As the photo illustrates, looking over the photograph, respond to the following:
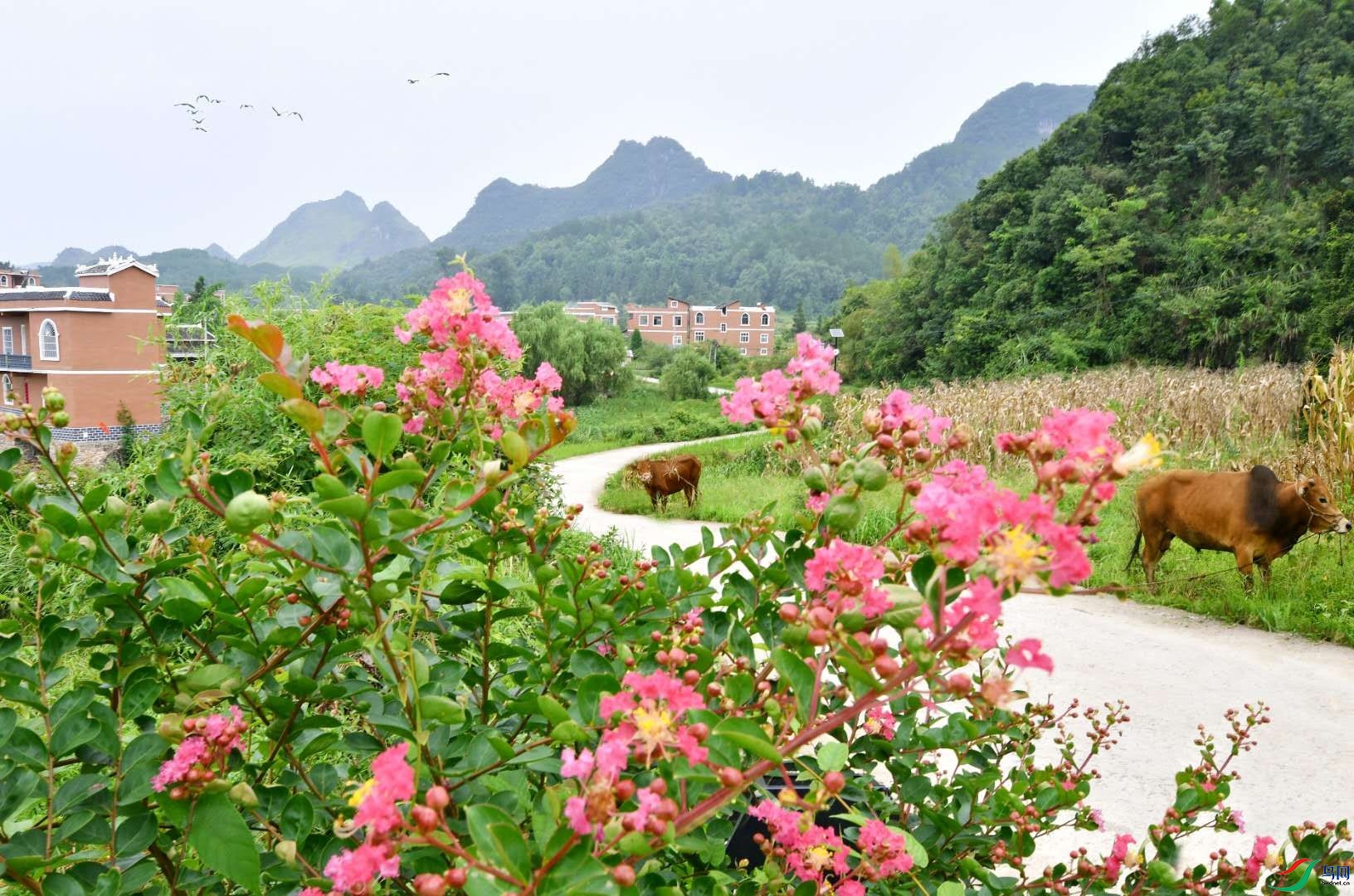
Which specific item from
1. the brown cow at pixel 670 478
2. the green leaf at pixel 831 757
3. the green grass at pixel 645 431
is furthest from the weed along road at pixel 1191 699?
the green grass at pixel 645 431

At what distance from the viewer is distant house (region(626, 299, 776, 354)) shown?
71312mm

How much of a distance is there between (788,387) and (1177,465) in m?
9.33

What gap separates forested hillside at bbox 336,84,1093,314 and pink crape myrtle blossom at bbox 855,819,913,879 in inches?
3496

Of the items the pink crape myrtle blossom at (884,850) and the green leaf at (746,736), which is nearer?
the green leaf at (746,736)

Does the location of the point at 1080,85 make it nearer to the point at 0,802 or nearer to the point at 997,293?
the point at 997,293

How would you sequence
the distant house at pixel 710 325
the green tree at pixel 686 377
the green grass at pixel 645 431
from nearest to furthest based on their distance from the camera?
the green grass at pixel 645 431
the green tree at pixel 686 377
the distant house at pixel 710 325

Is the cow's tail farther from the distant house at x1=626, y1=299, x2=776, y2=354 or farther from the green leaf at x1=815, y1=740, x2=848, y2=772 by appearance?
the distant house at x1=626, y1=299, x2=776, y2=354

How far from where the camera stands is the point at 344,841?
837 mm

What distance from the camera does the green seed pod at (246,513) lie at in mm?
647

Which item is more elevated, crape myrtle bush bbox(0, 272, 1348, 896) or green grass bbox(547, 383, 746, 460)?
crape myrtle bush bbox(0, 272, 1348, 896)

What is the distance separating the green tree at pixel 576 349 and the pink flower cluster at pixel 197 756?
2709 centimetres

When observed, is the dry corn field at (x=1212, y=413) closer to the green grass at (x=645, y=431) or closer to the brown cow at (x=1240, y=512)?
the brown cow at (x=1240, y=512)

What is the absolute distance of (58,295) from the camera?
3056 centimetres

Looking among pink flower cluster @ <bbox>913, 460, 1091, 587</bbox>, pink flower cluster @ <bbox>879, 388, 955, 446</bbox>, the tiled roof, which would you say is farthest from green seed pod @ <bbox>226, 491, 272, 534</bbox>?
the tiled roof
